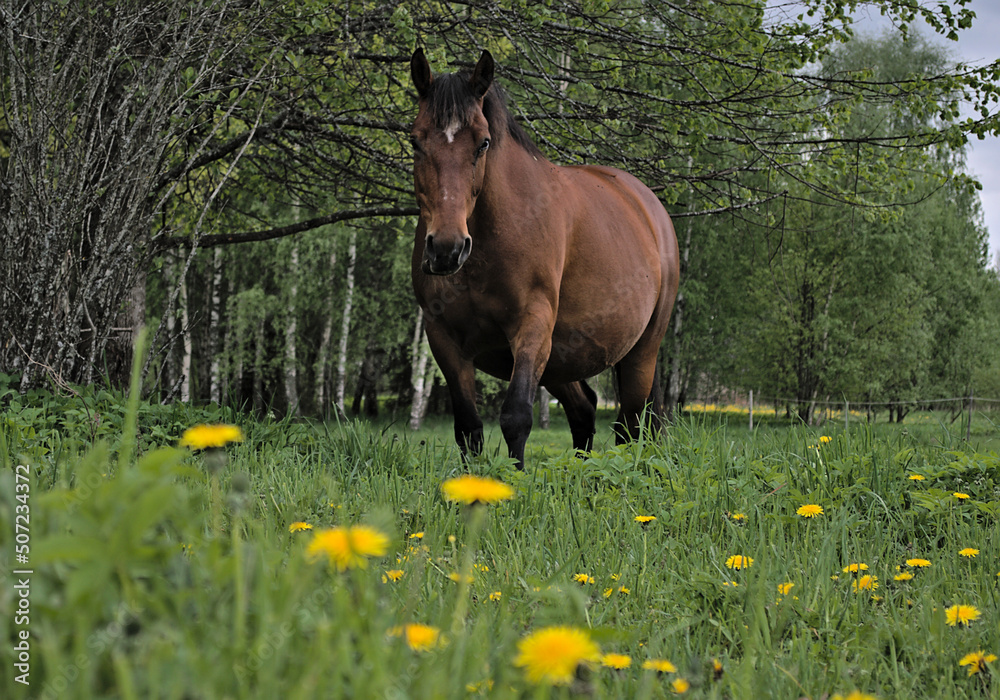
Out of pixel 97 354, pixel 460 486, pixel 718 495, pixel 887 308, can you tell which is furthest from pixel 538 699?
pixel 887 308

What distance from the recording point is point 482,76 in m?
3.68

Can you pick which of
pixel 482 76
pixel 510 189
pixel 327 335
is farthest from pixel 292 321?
pixel 482 76

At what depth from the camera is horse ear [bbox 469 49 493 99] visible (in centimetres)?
362

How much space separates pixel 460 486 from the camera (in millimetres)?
1150

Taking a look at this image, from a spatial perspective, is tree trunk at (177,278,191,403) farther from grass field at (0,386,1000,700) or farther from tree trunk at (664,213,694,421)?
tree trunk at (664,213,694,421)

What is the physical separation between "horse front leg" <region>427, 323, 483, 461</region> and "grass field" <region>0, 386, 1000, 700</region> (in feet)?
0.58

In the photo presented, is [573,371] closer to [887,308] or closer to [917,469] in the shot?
[917,469]

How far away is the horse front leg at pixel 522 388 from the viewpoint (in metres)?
3.88

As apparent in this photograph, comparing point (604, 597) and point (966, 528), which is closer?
point (604, 597)

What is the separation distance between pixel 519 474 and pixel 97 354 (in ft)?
9.71

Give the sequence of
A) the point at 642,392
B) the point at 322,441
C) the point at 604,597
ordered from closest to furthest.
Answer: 1. the point at 604,597
2. the point at 322,441
3. the point at 642,392

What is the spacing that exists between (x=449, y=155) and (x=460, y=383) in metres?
1.33

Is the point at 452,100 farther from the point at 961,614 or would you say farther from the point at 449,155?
the point at 961,614

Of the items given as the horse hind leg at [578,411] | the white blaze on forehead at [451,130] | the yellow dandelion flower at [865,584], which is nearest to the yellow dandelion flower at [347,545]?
the yellow dandelion flower at [865,584]
